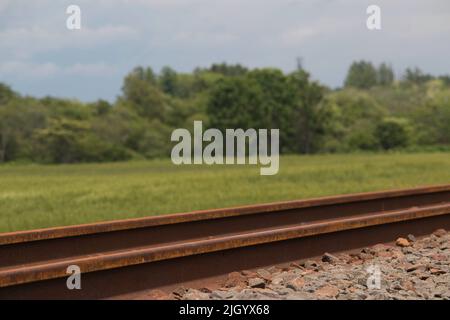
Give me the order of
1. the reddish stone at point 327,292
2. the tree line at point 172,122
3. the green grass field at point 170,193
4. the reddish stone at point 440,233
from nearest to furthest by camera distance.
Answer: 1. the reddish stone at point 327,292
2. the reddish stone at point 440,233
3. the green grass field at point 170,193
4. the tree line at point 172,122

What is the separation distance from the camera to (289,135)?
164 feet

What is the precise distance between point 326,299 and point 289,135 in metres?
46.2

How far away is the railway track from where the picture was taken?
396 cm

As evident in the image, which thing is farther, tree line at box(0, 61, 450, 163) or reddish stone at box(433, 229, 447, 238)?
tree line at box(0, 61, 450, 163)

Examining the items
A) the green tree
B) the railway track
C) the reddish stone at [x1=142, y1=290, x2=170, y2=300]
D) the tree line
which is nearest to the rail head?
the railway track

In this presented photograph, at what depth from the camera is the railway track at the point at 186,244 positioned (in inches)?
156

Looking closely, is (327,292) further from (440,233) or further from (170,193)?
(170,193)

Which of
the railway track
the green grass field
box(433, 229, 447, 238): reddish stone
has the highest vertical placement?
the railway track

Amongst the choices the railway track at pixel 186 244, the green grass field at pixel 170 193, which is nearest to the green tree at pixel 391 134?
the green grass field at pixel 170 193

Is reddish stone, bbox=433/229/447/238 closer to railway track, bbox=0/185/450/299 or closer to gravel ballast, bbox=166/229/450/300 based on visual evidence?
railway track, bbox=0/185/450/299

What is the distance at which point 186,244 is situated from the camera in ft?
14.5

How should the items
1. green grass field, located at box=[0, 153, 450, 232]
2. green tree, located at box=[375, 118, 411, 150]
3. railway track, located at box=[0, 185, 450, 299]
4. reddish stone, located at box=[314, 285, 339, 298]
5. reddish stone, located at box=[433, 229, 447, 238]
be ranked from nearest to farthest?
railway track, located at box=[0, 185, 450, 299], reddish stone, located at box=[314, 285, 339, 298], reddish stone, located at box=[433, 229, 447, 238], green grass field, located at box=[0, 153, 450, 232], green tree, located at box=[375, 118, 411, 150]

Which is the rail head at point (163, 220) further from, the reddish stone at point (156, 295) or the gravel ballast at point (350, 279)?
the reddish stone at point (156, 295)
